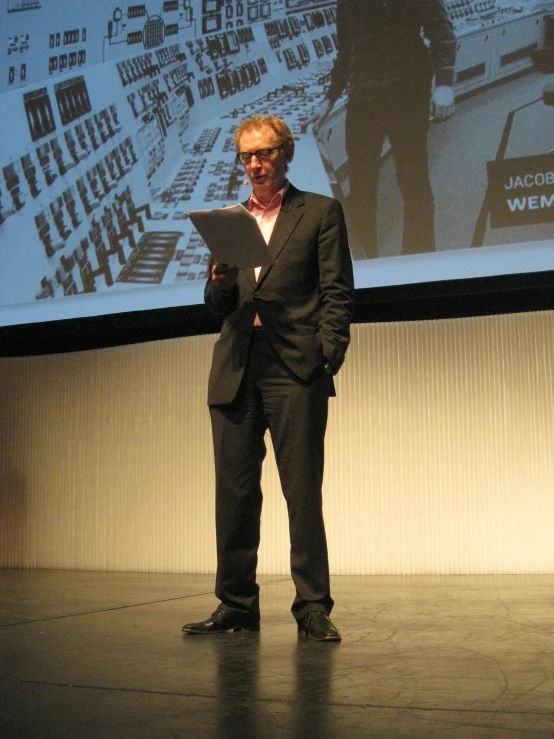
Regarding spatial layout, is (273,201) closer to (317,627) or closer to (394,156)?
(317,627)

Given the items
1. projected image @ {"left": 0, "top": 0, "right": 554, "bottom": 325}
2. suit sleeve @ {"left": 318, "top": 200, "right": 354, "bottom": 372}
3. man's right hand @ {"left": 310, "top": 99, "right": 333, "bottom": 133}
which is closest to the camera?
suit sleeve @ {"left": 318, "top": 200, "right": 354, "bottom": 372}

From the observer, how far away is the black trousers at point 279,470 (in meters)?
1.96

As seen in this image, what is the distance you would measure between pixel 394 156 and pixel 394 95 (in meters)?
0.23

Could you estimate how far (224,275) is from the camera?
77.6 inches

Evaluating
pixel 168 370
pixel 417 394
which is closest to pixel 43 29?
pixel 168 370

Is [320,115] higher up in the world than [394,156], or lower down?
higher up

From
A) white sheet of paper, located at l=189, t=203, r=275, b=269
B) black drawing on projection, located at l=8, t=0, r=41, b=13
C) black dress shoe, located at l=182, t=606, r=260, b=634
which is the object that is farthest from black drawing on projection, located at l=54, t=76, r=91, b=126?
black dress shoe, located at l=182, t=606, r=260, b=634

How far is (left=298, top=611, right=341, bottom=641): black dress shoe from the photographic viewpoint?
5.97 ft

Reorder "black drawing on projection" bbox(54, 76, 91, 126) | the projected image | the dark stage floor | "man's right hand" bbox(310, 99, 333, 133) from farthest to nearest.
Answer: "black drawing on projection" bbox(54, 76, 91, 126), "man's right hand" bbox(310, 99, 333, 133), the projected image, the dark stage floor

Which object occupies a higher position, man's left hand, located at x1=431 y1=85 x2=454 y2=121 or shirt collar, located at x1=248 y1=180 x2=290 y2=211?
man's left hand, located at x1=431 y1=85 x2=454 y2=121

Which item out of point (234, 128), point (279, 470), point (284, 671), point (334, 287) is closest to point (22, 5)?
point (234, 128)

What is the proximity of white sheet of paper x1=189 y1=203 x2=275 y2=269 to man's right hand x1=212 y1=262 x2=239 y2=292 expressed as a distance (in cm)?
6

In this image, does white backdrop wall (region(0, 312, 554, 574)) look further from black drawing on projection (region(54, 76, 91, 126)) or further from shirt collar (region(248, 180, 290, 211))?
shirt collar (region(248, 180, 290, 211))

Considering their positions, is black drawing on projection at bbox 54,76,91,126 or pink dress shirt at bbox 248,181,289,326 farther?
black drawing on projection at bbox 54,76,91,126
